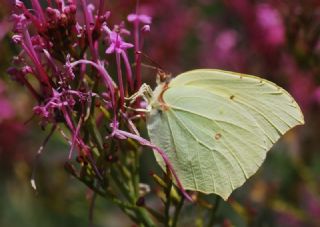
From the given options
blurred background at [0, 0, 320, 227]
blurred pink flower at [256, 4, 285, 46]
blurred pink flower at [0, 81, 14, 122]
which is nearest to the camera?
blurred background at [0, 0, 320, 227]

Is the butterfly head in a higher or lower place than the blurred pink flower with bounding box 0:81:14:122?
higher

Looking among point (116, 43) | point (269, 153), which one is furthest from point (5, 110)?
point (116, 43)

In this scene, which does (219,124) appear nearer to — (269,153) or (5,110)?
(269,153)

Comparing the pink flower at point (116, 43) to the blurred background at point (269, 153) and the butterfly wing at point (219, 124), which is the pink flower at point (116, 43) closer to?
the butterfly wing at point (219, 124)

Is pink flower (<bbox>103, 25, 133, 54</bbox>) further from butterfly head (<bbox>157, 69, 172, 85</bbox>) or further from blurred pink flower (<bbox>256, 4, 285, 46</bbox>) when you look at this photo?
blurred pink flower (<bbox>256, 4, 285, 46</bbox>)

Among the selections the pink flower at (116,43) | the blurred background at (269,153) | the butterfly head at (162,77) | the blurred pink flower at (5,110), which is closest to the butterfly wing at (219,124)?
the butterfly head at (162,77)

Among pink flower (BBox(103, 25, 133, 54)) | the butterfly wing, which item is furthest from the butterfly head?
pink flower (BBox(103, 25, 133, 54))
